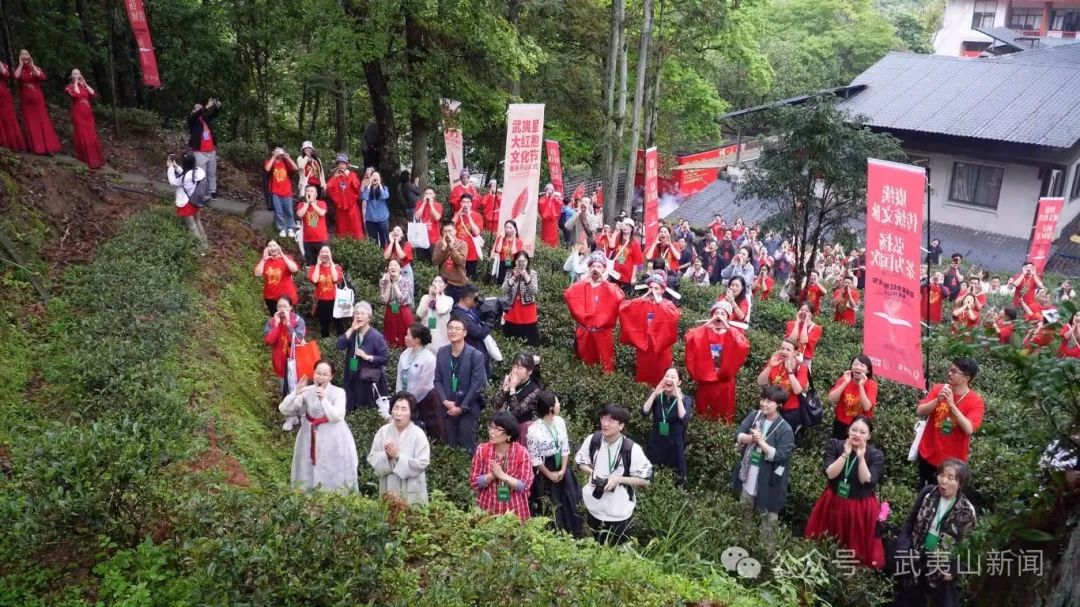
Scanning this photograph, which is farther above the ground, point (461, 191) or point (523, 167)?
point (523, 167)

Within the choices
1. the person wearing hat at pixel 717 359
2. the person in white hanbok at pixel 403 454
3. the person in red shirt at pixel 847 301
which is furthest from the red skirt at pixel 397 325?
the person in red shirt at pixel 847 301

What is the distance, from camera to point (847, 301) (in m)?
14.4

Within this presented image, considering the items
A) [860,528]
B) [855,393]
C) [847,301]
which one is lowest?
[847,301]

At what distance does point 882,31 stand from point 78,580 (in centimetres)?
4622

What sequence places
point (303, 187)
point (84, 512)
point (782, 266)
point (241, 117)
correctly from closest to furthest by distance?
1. point (84, 512)
2. point (303, 187)
3. point (782, 266)
4. point (241, 117)

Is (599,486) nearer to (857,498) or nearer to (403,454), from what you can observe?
(403,454)

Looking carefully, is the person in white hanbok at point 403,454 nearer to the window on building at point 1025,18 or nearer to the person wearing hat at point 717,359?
the person wearing hat at point 717,359

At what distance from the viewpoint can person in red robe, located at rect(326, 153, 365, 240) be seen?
13508 millimetres

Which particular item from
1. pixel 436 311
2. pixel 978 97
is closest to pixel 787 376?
pixel 436 311

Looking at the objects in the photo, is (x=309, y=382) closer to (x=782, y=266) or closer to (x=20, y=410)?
(x=20, y=410)

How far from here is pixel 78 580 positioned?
5.14 meters

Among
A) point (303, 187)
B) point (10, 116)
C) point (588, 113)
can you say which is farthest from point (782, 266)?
point (10, 116)

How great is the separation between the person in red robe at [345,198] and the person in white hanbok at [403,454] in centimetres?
735

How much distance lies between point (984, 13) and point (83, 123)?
54.8 metres
